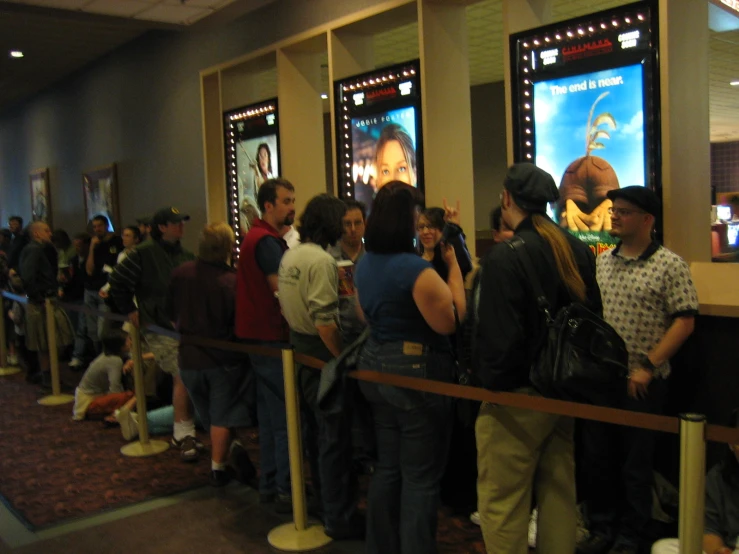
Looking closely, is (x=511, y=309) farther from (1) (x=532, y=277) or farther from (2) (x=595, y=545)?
(2) (x=595, y=545)

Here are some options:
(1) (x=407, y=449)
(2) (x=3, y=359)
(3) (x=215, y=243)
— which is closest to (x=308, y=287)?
(1) (x=407, y=449)

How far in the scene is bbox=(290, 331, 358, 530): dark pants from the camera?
321cm

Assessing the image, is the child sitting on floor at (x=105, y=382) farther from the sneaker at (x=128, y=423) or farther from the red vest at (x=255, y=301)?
the red vest at (x=255, y=301)

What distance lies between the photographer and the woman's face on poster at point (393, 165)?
480 cm

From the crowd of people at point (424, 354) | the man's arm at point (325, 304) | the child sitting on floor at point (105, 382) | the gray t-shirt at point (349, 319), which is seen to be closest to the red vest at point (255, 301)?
the crowd of people at point (424, 354)

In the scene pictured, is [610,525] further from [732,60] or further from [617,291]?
[732,60]

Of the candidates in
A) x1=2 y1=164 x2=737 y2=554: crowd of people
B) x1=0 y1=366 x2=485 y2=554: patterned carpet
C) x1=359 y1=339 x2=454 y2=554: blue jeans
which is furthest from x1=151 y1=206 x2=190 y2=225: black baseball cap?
x1=359 y1=339 x2=454 y2=554: blue jeans

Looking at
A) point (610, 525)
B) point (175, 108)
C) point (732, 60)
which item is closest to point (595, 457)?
point (610, 525)

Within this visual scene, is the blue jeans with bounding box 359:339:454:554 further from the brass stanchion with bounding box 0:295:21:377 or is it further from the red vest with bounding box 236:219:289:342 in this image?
the brass stanchion with bounding box 0:295:21:377

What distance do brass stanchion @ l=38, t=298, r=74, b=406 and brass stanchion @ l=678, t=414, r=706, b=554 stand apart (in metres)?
5.49

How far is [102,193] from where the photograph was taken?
949cm

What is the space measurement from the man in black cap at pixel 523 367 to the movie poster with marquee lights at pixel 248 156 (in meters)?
3.91

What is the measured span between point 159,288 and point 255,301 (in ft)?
4.77

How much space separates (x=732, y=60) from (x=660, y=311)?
8.99 meters
